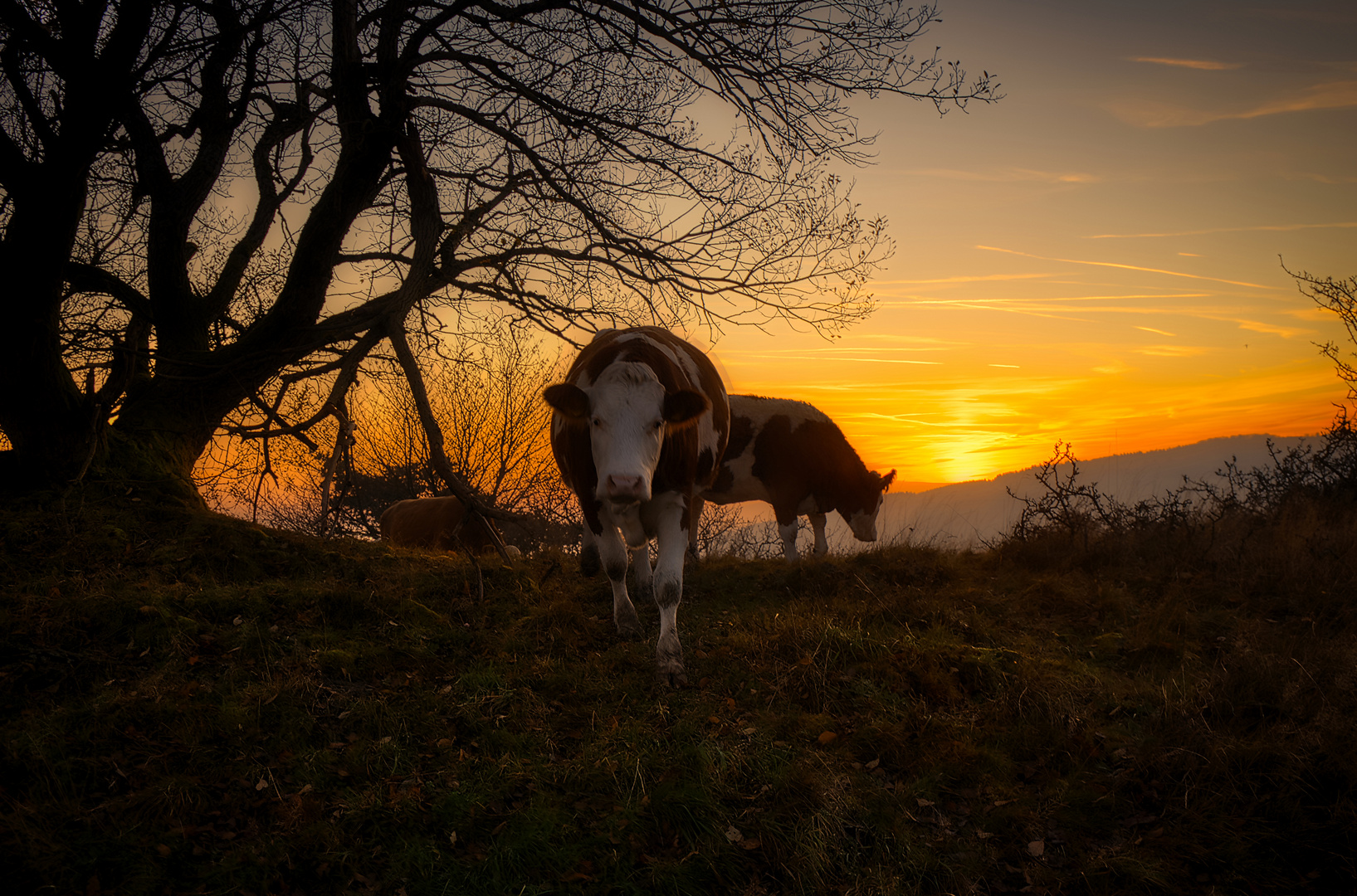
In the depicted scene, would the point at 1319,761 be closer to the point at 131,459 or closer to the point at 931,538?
the point at 931,538

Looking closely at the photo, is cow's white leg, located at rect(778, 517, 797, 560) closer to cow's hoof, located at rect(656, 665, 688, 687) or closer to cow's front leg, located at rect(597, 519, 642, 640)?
cow's front leg, located at rect(597, 519, 642, 640)

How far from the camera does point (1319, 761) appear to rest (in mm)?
3801

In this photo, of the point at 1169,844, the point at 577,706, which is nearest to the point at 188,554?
the point at 577,706

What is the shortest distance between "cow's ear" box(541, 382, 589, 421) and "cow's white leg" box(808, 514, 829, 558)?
620 cm

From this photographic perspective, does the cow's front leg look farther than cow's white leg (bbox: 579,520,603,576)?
No

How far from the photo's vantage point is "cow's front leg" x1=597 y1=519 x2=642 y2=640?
5844 millimetres

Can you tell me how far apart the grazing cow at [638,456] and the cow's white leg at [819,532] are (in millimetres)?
4846

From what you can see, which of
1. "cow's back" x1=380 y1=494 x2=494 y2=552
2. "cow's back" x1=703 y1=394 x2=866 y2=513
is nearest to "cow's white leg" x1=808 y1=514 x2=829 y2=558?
"cow's back" x1=703 y1=394 x2=866 y2=513

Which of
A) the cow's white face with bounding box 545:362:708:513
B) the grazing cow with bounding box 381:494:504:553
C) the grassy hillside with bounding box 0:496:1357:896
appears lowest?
the grassy hillside with bounding box 0:496:1357:896

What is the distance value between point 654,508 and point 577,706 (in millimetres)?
1690

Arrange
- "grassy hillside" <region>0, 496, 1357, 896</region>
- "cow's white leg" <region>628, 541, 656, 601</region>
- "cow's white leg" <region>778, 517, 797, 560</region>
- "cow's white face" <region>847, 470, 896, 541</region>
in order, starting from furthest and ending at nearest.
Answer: "cow's white face" <region>847, 470, 896, 541</region>, "cow's white leg" <region>778, 517, 797, 560</region>, "cow's white leg" <region>628, 541, 656, 601</region>, "grassy hillside" <region>0, 496, 1357, 896</region>

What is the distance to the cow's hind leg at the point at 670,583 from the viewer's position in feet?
16.3

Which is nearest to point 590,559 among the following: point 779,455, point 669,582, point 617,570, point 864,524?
point 617,570

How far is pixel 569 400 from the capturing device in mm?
5371
